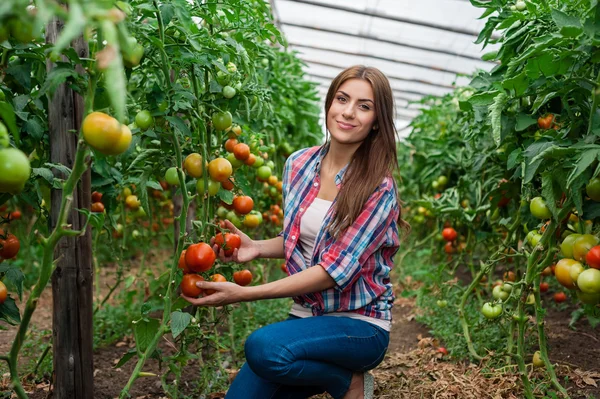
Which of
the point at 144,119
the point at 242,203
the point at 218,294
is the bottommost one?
the point at 218,294

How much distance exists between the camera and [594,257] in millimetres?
1329

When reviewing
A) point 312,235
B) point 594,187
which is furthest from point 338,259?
point 594,187

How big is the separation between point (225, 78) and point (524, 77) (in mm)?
811

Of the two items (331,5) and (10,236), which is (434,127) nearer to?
(331,5)

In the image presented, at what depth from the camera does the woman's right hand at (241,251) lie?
68.0 inches

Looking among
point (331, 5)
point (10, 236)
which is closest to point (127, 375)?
point (10, 236)

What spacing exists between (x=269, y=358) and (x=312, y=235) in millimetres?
419

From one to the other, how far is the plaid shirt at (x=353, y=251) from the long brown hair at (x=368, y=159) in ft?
0.09

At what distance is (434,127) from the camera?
14.0 ft

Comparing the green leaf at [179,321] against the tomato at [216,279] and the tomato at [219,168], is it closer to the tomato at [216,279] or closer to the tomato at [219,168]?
the tomato at [216,279]

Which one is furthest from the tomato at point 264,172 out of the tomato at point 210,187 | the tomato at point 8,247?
the tomato at point 8,247

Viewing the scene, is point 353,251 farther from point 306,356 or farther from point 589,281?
point 589,281

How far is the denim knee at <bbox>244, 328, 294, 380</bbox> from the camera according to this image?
1590mm

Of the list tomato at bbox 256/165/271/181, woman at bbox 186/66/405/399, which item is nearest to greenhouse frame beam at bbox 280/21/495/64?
tomato at bbox 256/165/271/181
